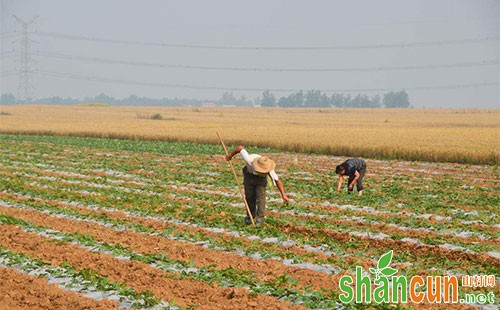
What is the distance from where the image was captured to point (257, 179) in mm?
15430

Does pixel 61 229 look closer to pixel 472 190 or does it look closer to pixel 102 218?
pixel 102 218

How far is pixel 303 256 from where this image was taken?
12414 mm

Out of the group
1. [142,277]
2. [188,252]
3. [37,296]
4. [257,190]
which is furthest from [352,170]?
[37,296]

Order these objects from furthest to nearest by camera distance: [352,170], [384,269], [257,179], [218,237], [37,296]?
[352,170], [257,179], [218,237], [384,269], [37,296]

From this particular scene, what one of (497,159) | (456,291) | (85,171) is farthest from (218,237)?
(497,159)

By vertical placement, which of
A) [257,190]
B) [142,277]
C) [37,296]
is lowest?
[37,296]

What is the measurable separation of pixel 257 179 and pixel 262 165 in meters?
0.50

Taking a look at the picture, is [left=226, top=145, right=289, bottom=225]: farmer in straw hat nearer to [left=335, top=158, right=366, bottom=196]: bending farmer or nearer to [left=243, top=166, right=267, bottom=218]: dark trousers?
[left=243, top=166, right=267, bottom=218]: dark trousers

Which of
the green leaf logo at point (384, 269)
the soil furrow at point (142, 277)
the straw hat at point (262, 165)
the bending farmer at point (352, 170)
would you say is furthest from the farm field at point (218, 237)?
the straw hat at point (262, 165)
